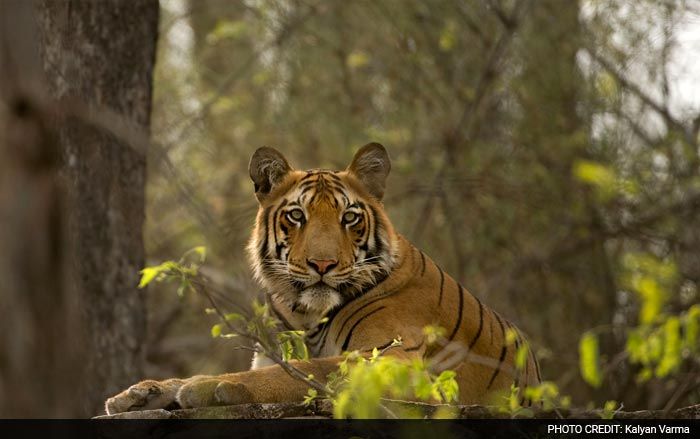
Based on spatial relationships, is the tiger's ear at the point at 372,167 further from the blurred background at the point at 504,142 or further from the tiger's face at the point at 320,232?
the blurred background at the point at 504,142

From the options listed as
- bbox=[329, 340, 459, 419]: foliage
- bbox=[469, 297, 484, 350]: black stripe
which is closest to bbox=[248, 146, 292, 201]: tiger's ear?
bbox=[469, 297, 484, 350]: black stripe

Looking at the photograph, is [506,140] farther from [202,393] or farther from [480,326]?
[202,393]

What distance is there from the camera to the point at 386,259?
534cm

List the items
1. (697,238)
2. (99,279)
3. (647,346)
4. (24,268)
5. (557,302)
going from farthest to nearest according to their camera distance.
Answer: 1. (557,302)
2. (697,238)
3. (99,279)
4. (647,346)
5. (24,268)

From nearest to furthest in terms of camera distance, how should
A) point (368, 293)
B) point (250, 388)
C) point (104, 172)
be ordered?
point (250, 388), point (368, 293), point (104, 172)

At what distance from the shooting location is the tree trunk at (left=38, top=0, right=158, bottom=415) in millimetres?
6270

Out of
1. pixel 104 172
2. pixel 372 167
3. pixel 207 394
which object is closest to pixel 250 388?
pixel 207 394

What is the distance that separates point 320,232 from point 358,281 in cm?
29

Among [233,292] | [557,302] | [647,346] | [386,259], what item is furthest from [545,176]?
[647,346]

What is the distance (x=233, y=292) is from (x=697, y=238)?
3.95m

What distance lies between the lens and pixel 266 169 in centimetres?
550

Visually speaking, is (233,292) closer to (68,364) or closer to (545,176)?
(545,176)

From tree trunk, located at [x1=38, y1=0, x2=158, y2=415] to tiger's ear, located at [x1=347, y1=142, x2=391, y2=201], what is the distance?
1471mm

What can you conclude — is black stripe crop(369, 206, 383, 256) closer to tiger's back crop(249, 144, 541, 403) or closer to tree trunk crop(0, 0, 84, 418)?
tiger's back crop(249, 144, 541, 403)
